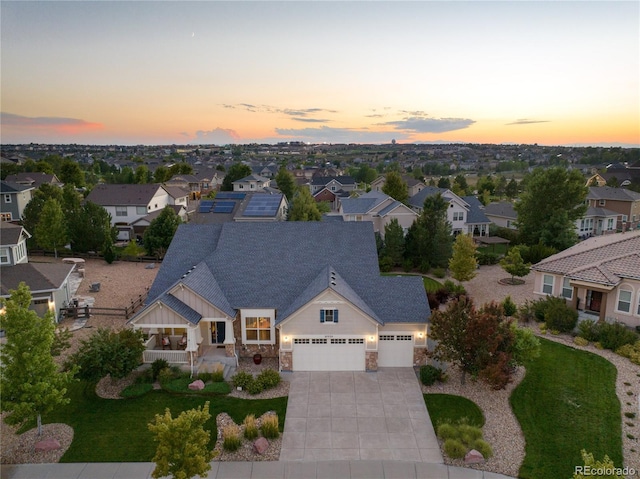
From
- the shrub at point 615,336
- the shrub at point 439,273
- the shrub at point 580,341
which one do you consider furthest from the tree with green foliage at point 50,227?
the shrub at point 615,336

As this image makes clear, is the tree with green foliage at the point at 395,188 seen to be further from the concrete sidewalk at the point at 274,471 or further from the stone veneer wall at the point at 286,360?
the concrete sidewalk at the point at 274,471

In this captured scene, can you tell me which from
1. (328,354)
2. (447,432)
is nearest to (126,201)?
(328,354)

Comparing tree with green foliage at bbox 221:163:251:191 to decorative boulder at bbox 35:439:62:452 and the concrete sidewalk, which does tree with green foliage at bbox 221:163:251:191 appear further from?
the concrete sidewalk

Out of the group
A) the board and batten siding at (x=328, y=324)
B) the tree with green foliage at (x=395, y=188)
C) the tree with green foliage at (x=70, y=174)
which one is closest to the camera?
the board and batten siding at (x=328, y=324)

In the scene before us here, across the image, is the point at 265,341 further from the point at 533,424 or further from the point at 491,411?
the point at 533,424

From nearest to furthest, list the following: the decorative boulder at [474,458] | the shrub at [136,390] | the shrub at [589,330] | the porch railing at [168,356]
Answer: the decorative boulder at [474,458] → the shrub at [136,390] → the porch railing at [168,356] → the shrub at [589,330]
